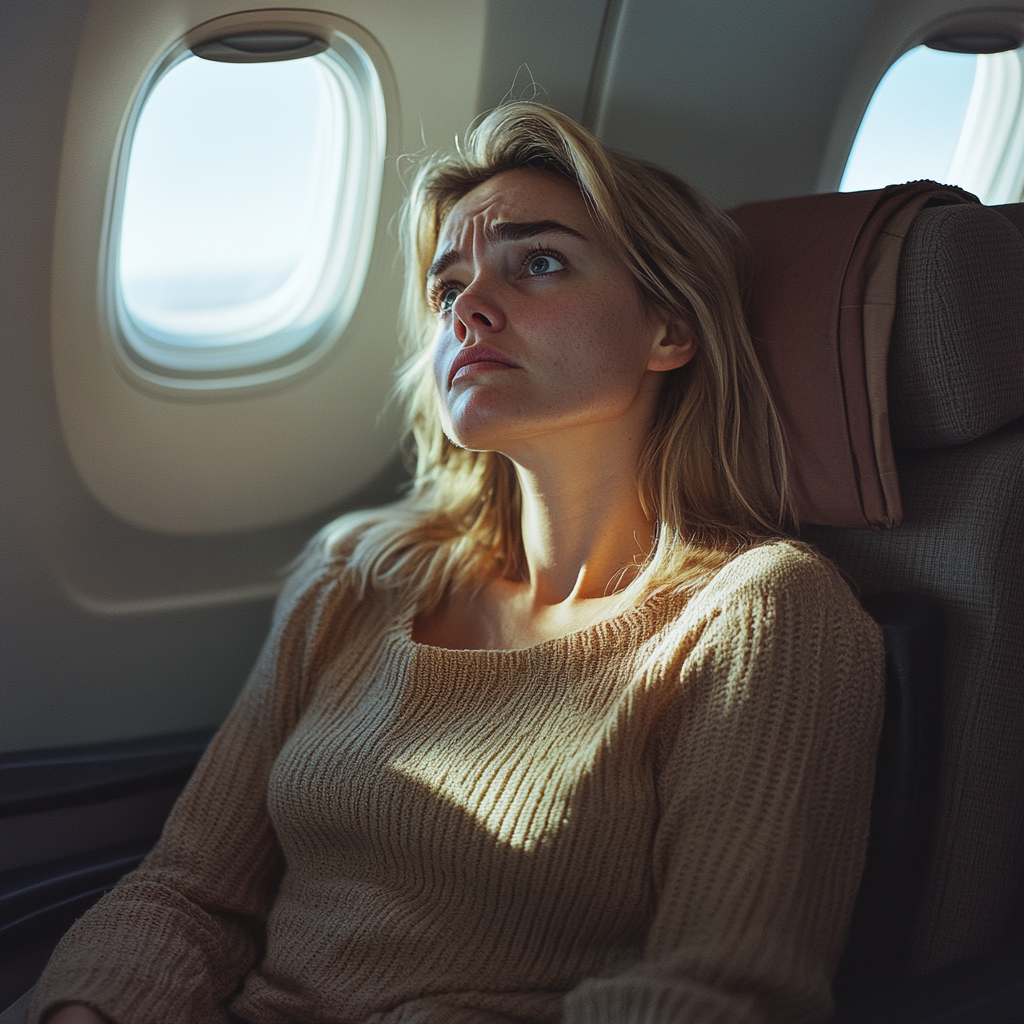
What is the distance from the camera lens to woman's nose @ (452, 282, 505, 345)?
4.69ft

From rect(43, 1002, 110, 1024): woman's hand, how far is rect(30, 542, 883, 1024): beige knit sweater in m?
0.02

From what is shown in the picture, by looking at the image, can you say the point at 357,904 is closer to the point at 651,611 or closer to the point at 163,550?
the point at 651,611

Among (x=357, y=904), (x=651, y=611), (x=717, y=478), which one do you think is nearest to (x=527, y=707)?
(x=651, y=611)

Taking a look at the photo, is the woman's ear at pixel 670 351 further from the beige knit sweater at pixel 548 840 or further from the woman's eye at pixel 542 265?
the beige knit sweater at pixel 548 840

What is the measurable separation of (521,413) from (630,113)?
784mm

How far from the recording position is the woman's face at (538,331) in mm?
1401

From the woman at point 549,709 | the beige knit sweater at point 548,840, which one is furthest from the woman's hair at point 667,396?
the beige knit sweater at point 548,840

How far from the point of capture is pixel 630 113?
1787mm

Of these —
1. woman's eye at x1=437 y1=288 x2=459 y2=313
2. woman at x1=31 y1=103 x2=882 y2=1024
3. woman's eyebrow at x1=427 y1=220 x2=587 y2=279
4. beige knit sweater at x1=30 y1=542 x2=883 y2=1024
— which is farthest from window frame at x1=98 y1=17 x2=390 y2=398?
beige knit sweater at x1=30 y1=542 x2=883 y2=1024

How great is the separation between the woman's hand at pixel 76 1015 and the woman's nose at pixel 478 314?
1.07 meters

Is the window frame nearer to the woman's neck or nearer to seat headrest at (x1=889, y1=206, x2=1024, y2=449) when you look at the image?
the woman's neck

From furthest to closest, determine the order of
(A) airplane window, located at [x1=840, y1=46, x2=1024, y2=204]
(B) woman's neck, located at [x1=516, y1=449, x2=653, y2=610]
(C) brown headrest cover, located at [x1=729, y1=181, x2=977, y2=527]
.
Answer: (A) airplane window, located at [x1=840, y1=46, x2=1024, y2=204], (B) woman's neck, located at [x1=516, y1=449, x2=653, y2=610], (C) brown headrest cover, located at [x1=729, y1=181, x2=977, y2=527]

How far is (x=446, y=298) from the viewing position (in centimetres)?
166

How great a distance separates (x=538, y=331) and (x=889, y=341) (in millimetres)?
514
